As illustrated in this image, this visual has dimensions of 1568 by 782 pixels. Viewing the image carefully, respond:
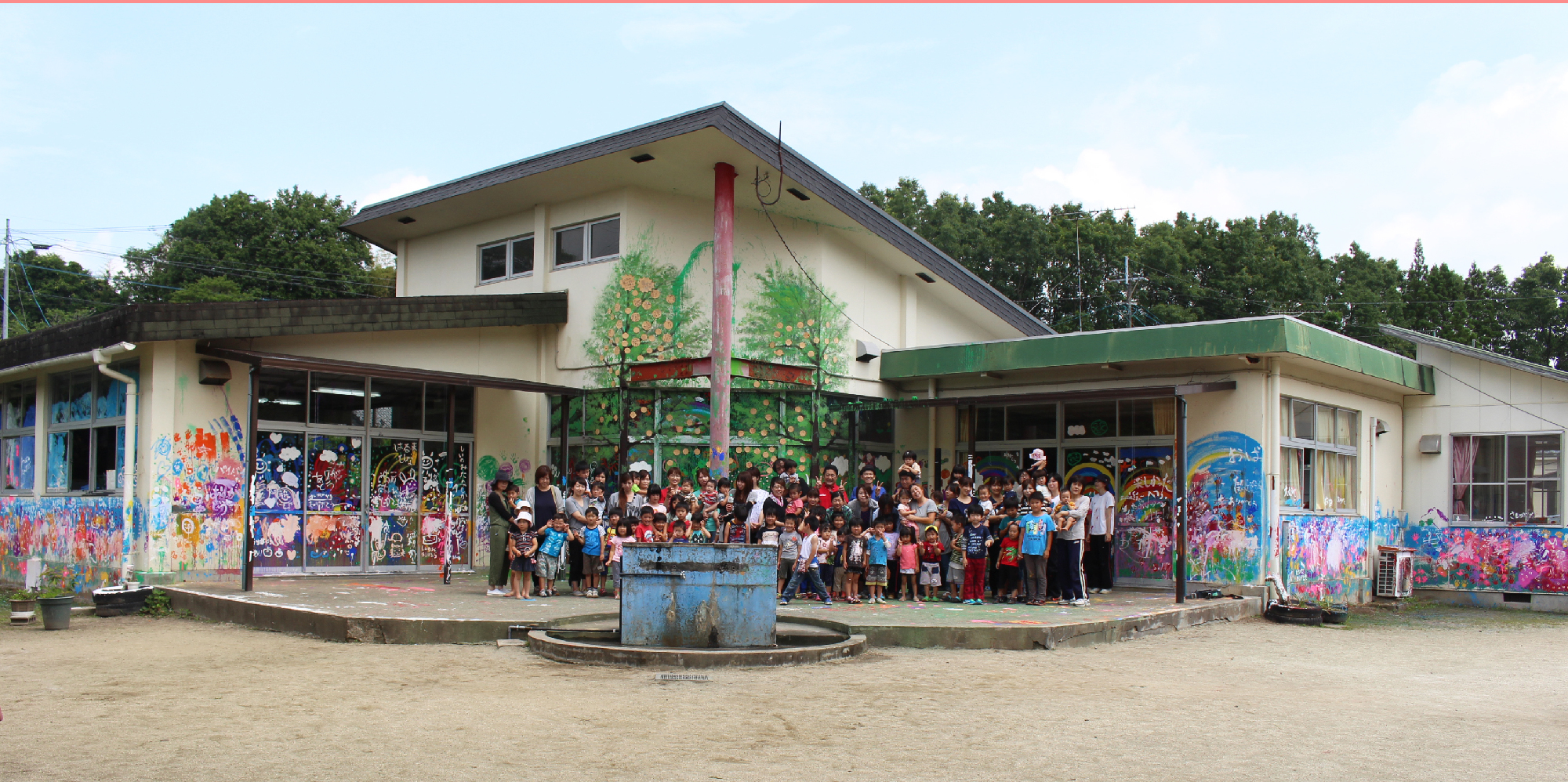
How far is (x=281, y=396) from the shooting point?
14570 mm

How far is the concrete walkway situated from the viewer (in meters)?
10.3

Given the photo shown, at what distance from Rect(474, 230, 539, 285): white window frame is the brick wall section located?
43.0 inches

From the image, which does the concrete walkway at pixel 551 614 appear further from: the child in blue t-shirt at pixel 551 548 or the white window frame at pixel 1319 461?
the white window frame at pixel 1319 461

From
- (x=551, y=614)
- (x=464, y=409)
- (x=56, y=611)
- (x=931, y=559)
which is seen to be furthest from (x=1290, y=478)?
(x=56, y=611)

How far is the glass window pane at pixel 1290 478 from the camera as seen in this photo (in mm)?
14891

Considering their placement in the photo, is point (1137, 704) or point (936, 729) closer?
point (936, 729)

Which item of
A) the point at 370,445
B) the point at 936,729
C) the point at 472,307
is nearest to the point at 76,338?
the point at 370,445

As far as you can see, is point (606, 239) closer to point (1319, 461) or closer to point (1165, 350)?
point (1165, 350)

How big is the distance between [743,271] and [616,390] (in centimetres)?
251

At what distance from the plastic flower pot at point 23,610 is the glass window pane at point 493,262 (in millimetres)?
7922

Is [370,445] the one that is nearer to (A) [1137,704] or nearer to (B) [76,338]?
(B) [76,338]

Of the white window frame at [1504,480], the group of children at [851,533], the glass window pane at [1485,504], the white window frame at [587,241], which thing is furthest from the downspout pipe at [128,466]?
the glass window pane at [1485,504]

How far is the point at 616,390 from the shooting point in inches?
637

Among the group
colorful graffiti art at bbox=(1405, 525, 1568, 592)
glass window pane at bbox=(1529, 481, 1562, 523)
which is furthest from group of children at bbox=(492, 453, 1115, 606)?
glass window pane at bbox=(1529, 481, 1562, 523)
